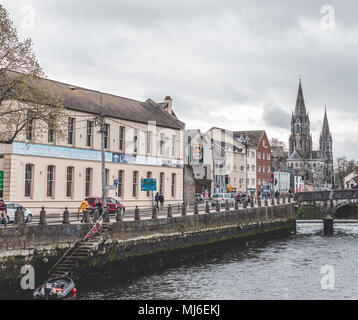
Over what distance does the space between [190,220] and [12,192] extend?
1299 centimetres

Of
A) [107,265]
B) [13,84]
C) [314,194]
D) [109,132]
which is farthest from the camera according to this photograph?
[314,194]

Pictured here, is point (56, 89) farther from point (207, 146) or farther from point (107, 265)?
point (207, 146)

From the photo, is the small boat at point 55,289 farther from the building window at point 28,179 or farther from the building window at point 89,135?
the building window at point 89,135

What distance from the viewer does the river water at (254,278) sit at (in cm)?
2422

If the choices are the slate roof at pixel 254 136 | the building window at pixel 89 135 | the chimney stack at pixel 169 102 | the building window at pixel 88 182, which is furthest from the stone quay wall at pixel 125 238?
the slate roof at pixel 254 136

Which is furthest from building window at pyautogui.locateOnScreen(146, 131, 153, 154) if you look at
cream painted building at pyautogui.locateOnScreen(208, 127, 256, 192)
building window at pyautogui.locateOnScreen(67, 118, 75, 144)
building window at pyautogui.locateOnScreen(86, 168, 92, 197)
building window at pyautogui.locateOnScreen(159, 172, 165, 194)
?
cream painted building at pyautogui.locateOnScreen(208, 127, 256, 192)

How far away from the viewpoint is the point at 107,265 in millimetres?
27453

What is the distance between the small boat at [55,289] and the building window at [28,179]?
1642 centimetres

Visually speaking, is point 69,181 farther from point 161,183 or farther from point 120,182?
point 161,183

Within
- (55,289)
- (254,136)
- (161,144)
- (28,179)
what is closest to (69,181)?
(28,179)

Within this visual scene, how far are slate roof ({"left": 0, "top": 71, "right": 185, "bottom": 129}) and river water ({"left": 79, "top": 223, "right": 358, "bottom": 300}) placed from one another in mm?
16057

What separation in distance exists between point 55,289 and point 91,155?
22.8 metres

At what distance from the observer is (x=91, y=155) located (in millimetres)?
43438
